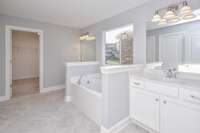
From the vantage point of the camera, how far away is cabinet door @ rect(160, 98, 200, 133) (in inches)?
54.2

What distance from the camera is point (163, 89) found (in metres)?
1.65

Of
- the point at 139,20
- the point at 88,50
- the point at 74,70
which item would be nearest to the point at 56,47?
the point at 88,50

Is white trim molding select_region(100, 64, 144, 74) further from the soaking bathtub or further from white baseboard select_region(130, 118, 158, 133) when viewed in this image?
white baseboard select_region(130, 118, 158, 133)

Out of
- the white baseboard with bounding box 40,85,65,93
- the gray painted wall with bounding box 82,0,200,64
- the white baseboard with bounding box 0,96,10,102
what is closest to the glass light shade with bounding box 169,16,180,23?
the gray painted wall with bounding box 82,0,200,64

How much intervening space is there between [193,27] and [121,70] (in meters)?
1.28

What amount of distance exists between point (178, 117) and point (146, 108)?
0.45 meters

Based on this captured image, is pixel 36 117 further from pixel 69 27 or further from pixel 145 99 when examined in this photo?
pixel 69 27

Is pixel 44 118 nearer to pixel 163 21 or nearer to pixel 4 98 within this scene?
pixel 4 98

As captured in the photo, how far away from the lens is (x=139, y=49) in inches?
106

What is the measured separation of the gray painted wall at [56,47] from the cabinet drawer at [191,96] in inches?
154

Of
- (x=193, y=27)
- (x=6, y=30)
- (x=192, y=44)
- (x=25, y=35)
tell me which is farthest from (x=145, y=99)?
(x=25, y=35)

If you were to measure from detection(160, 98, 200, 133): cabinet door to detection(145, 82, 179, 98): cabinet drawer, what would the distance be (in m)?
0.09

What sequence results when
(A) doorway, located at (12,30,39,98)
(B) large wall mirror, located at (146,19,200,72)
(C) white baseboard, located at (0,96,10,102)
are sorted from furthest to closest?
1. (A) doorway, located at (12,30,39,98)
2. (C) white baseboard, located at (0,96,10,102)
3. (B) large wall mirror, located at (146,19,200,72)

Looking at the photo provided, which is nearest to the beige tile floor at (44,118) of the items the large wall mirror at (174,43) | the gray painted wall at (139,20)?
the large wall mirror at (174,43)
